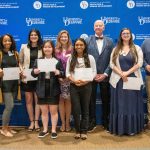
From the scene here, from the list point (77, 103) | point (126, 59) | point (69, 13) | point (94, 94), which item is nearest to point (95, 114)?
point (94, 94)

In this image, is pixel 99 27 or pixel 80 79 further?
pixel 99 27

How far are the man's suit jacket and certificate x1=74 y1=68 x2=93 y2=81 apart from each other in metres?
0.41

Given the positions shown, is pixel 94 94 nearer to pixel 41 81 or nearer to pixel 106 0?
pixel 41 81

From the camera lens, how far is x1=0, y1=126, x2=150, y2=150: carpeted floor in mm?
4320

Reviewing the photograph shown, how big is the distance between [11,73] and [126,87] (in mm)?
1724

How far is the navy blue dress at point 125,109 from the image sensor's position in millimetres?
4754

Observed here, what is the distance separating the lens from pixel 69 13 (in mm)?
5320

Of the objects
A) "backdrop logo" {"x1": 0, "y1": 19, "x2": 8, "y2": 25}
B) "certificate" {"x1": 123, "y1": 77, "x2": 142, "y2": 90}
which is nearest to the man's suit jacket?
"certificate" {"x1": 123, "y1": 77, "x2": 142, "y2": 90}

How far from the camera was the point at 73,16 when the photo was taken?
5.32m

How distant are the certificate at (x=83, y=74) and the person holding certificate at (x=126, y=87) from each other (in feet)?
1.35

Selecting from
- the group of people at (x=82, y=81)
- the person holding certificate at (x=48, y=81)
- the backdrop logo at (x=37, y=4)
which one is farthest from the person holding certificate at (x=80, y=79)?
the backdrop logo at (x=37, y=4)

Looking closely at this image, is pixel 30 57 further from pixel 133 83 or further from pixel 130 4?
pixel 130 4

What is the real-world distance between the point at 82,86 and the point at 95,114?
80 cm

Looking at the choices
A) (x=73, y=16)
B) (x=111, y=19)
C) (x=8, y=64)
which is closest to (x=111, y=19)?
(x=111, y=19)
